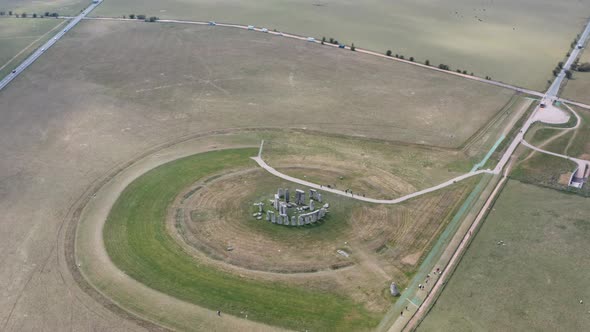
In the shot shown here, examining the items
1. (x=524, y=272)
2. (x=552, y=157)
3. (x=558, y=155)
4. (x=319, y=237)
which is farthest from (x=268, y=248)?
(x=558, y=155)

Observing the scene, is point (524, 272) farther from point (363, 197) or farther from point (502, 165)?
point (502, 165)

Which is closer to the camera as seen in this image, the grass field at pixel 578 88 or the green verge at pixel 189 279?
the green verge at pixel 189 279

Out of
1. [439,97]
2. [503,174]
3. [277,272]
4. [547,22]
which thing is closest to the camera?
[277,272]

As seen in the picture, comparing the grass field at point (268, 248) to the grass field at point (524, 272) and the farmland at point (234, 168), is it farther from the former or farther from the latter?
the grass field at point (524, 272)

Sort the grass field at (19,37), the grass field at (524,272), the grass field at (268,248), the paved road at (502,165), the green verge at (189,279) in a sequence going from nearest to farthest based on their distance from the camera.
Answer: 1. the grass field at (524,272)
2. the green verge at (189,279)
3. the paved road at (502,165)
4. the grass field at (268,248)
5. the grass field at (19,37)

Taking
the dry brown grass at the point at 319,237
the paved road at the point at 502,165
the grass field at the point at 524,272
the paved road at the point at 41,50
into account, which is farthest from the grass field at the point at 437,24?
the dry brown grass at the point at 319,237

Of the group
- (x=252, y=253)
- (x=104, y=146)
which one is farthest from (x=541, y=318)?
(x=104, y=146)

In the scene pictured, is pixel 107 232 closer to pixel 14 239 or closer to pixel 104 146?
pixel 14 239
